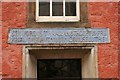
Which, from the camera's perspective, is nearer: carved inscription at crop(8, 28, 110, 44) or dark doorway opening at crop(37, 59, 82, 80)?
carved inscription at crop(8, 28, 110, 44)

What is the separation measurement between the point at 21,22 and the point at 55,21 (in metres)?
0.81

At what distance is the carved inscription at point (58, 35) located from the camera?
9.38 metres

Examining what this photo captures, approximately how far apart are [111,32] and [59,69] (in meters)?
1.77

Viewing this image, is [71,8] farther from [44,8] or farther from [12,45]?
[12,45]

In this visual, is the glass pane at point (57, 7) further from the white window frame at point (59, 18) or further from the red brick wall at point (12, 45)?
the red brick wall at point (12, 45)

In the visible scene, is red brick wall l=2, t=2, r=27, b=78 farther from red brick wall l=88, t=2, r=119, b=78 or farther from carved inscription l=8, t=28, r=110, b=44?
red brick wall l=88, t=2, r=119, b=78

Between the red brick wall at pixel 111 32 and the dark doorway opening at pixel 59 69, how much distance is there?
111 centimetres

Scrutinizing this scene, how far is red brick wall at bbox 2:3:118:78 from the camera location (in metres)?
9.30

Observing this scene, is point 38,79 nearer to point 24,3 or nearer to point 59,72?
point 59,72

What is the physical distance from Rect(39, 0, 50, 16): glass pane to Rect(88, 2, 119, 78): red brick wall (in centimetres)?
101

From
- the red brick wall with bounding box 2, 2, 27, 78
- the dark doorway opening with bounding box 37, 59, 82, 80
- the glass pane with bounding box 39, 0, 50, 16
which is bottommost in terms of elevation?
the dark doorway opening with bounding box 37, 59, 82, 80

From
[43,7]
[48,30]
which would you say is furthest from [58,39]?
[43,7]

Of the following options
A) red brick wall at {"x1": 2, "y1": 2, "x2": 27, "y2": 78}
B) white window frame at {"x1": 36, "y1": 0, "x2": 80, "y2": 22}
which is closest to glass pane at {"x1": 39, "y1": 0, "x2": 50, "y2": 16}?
white window frame at {"x1": 36, "y1": 0, "x2": 80, "y2": 22}

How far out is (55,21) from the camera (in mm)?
9555
